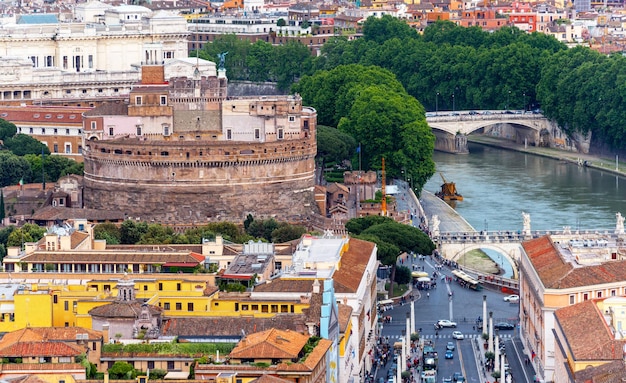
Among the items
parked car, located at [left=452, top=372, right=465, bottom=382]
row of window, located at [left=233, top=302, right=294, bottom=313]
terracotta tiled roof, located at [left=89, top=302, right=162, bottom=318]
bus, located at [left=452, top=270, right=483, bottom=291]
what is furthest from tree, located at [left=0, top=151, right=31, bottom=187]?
terracotta tiled roof, located at [left=89, top=302, right=162, bottom=318]

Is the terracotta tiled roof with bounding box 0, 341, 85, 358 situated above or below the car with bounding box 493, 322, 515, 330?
above

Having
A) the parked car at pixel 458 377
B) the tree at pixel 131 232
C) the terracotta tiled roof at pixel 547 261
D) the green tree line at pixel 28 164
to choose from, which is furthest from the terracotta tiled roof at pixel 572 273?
the green tree line at pixel 28 164

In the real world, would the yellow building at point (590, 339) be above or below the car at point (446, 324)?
above

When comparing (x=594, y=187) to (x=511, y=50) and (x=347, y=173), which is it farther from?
(x=511, y=50)

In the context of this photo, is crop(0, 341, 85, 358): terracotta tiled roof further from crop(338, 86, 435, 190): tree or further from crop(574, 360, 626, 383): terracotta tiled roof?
crop(338, 86, 435, 190): tree

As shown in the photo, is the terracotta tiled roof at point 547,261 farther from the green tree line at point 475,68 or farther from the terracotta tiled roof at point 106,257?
the green tree line at point 475,68

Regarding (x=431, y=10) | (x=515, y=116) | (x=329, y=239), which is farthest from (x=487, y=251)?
(x=431, y=10)
